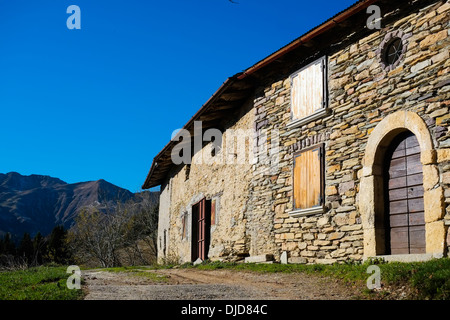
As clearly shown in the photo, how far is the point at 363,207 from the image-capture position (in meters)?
7.79

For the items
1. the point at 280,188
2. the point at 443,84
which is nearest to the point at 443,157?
the point at 443,84

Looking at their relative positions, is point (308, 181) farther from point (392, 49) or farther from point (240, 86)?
point (240, 86)

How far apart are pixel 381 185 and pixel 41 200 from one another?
96.9m

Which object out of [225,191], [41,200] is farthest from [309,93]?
[41,200]

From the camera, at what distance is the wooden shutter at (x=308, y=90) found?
9016 mm

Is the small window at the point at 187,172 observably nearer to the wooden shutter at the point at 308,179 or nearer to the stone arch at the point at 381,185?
the wooden shutter at the point at 308,179

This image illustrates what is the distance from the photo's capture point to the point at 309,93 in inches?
363

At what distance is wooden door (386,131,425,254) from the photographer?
7195mm

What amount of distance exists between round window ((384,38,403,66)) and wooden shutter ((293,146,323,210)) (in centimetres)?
194

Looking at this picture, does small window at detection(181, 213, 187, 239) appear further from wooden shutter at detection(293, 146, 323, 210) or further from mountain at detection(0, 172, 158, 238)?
mountain at detection(0, 172, 158, 238)

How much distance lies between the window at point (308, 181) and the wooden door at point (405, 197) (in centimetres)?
131

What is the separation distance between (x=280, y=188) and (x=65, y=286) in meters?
4.68

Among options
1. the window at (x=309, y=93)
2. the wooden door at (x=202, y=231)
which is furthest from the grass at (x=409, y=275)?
the wooden door at (x=202, y=231)

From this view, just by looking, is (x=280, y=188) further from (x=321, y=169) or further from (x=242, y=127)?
(x=242, y=127)
